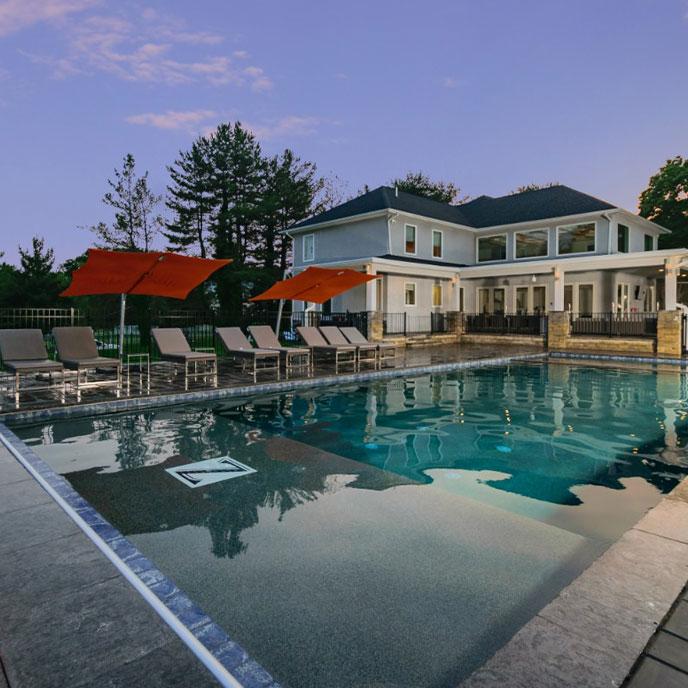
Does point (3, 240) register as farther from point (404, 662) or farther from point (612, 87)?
point (404, 662)

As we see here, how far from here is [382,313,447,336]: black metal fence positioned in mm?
24219

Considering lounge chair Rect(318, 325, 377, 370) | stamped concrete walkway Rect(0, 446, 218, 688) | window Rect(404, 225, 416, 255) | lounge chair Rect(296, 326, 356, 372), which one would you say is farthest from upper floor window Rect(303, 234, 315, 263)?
stamped concrete walkway Rect(0, 446, 218, 688)

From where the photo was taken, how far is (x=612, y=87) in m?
20.9

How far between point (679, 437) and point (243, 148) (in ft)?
118

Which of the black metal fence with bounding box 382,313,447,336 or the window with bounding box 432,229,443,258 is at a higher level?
the window with bounding box 432,229,443,258

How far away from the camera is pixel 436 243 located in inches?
1033

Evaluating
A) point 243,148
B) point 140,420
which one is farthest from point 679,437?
point 243,148

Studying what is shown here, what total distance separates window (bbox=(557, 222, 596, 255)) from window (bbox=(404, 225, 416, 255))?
23.4ft

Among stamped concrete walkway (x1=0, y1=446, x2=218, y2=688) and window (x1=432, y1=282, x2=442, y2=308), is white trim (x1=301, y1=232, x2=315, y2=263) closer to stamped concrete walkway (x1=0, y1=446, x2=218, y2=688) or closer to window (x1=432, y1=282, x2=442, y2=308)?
window (x1=432, y1=282, x2=442, y2=308)

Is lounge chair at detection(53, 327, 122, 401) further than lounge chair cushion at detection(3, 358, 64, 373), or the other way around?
lounge chair at detection(53, 327, 122, 401)

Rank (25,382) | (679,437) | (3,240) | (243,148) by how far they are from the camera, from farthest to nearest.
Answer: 1. (3,240)
2. (243,148)
3. (25,382)
4. (679,437)

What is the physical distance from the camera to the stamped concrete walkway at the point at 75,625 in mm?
1912

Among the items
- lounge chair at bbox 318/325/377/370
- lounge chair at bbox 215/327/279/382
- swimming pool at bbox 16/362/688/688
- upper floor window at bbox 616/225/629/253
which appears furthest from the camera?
upper floor window at bbox 616/225/629/253

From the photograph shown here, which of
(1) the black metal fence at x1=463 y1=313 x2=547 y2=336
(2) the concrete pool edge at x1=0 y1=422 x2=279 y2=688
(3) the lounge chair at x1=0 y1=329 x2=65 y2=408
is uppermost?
(1) the black metal fence at x1=463 y1=313 x2=547 y2=336
